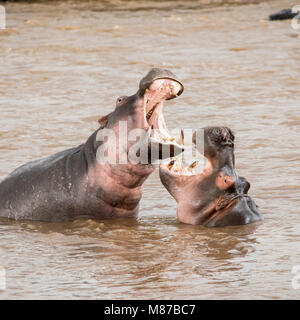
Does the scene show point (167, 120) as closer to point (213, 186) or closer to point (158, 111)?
point (158, 111)

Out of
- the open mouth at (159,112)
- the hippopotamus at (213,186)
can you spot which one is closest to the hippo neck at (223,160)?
the hippopotamus at (213,186)

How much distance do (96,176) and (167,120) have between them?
3.45 meters

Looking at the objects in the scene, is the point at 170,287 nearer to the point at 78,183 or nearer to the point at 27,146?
→ the point at 78,183

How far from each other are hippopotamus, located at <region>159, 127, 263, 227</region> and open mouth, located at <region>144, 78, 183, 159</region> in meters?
0.17

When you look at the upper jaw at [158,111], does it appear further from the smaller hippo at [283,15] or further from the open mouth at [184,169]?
the smaller hippo at [283,15]

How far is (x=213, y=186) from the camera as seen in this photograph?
21.2 ft

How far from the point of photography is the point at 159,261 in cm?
591

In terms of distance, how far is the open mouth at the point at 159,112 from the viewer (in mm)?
6281

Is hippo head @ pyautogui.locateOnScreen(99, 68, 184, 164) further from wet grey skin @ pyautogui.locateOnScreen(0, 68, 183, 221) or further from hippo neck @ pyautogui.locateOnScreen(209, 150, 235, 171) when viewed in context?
hippo neck @ pyautogui.locateOnScreen(209, 150, 235, 171)

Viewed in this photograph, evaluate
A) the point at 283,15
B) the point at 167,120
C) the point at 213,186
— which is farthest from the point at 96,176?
the point at 283,15

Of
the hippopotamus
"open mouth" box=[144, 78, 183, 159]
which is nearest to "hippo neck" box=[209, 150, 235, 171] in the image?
the hippopotamus

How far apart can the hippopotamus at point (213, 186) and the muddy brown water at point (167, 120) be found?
10cm

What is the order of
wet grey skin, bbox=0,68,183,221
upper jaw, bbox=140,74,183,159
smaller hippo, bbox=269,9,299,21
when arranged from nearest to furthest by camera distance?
upper jaw, bbox=140,74,183,159 < wet grey skin, bbox=0,68,183,221 < smaller hippo, bbox=269,9,299,21

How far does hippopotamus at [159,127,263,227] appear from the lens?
6.32m
